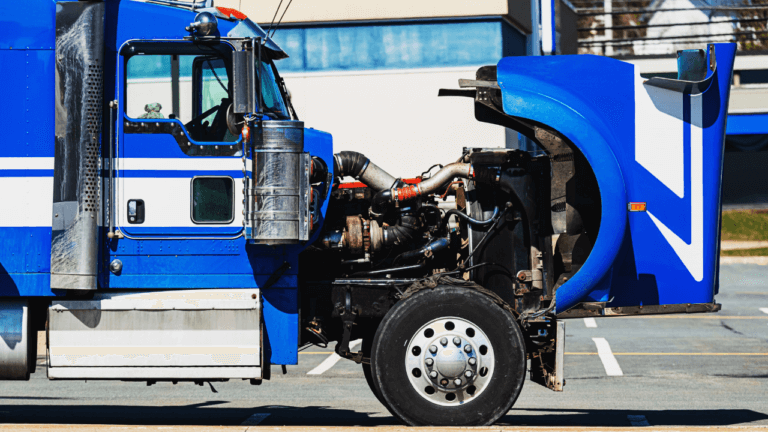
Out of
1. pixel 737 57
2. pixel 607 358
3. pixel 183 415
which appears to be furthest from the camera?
pixel 737 57

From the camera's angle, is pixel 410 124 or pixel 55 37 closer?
pixel 55 37

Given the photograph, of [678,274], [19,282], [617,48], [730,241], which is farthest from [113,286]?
[617,48]

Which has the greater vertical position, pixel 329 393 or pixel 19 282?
pixel 19 282

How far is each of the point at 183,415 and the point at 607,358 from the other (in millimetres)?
6661

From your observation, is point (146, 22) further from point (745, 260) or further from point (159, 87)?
point (745, 260)

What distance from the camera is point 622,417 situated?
8.98 metres

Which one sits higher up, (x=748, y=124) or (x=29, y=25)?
(x=748, y=124)

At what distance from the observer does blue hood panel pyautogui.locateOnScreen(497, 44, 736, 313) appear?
22.9ft

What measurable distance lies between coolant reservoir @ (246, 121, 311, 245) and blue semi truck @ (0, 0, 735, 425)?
0.6 inches

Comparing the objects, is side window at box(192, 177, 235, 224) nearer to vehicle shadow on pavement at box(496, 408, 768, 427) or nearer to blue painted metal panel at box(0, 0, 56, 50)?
blue painted metal panel at box(0, 0, 56, 50)

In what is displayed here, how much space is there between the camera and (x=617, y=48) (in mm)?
34000

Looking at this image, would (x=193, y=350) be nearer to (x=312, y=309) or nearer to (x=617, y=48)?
(x=312, y=309)

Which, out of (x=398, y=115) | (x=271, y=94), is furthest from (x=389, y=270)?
(x=398, y=115)

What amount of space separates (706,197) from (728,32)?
29.2 metres
